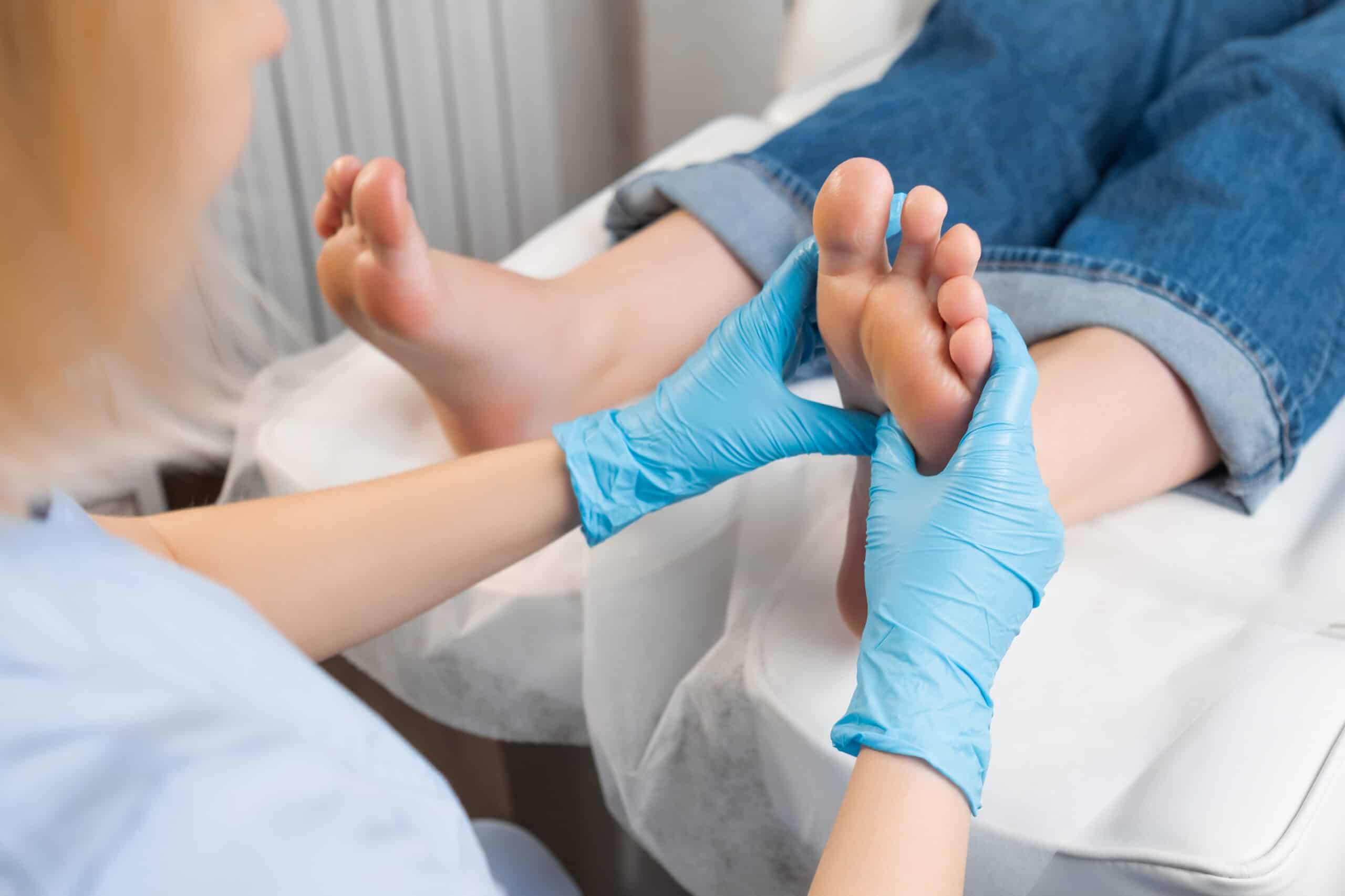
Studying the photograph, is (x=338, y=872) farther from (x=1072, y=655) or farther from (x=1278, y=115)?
(x=1278, y=115)

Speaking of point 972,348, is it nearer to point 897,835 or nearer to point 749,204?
point 897,835

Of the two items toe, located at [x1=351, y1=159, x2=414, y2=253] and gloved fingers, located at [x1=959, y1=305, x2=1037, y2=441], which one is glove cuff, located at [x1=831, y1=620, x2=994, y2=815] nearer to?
gloved fingers, located at [x1=959, y1=305, x2=1037, y2=441]

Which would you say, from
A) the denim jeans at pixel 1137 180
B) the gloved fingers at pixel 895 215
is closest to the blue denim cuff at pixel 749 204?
the denim jeans at pixel 1137 180

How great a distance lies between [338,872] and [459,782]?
0.59m

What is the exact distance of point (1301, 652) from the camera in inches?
21.5

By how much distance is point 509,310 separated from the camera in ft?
2.24

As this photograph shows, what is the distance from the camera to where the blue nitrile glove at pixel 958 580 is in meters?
0.46

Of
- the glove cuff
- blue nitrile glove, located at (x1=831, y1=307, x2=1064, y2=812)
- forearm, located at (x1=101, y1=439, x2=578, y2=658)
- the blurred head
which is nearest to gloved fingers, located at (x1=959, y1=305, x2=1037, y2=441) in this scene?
blue nitrile glove, located at (x1=831, y1=307, x2=1064, y2=812)

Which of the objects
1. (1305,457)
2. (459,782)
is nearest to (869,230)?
(1305,457)

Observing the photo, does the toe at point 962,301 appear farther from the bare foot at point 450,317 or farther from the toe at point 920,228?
the bare foot at point 450,317

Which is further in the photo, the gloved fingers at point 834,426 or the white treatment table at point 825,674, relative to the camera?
the gloved fingers at point 834,426

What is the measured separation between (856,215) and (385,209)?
0.27 meters

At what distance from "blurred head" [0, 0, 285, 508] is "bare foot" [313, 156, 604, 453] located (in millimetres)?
235

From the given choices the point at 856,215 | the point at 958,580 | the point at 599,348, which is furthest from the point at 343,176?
the point at 958,580
